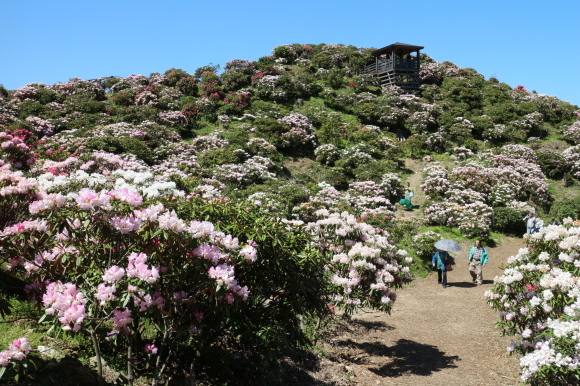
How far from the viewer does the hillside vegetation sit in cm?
329

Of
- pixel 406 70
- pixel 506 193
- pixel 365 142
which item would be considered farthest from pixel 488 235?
pixel 406 70

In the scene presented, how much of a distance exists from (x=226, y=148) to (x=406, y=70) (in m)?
23.4

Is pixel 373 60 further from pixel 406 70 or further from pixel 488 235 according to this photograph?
pixel 488 235

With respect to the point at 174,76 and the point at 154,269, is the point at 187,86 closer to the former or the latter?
the point at 174,76

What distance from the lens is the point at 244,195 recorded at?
1616cm

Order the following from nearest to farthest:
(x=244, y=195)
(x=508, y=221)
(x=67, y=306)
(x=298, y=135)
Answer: (x=67, y=306)
(x=244, y=195)
(x=508, y=221)
(x=298, y=135)

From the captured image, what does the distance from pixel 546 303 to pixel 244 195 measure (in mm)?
12739

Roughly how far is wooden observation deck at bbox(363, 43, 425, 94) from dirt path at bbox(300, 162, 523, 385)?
93.6 ft

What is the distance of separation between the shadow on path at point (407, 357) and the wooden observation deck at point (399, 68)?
105ft

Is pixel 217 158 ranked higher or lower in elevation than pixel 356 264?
higher

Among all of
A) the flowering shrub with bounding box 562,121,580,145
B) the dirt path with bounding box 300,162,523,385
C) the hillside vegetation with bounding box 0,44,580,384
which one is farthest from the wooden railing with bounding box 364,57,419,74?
the dirt path with bounding box 300,162,523,385

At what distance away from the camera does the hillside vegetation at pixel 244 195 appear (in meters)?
3.29

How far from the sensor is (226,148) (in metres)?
21.7

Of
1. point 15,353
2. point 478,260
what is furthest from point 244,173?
point 15,353
